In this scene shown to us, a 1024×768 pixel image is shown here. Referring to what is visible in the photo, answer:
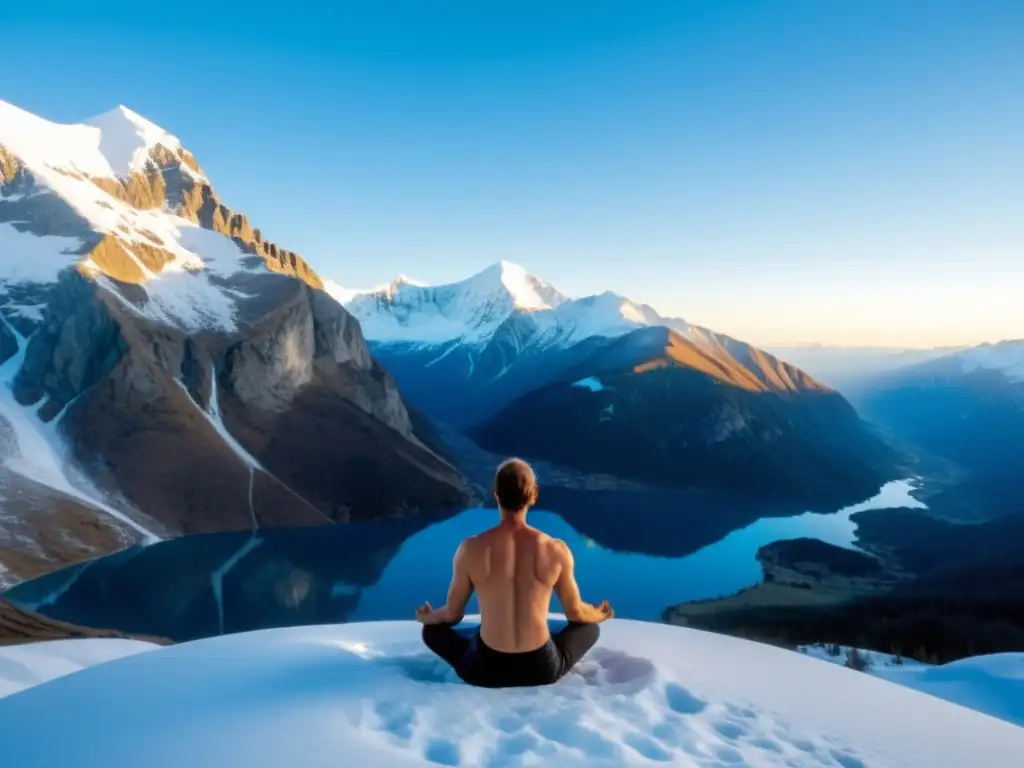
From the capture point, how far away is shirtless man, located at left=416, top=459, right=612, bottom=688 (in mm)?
5008

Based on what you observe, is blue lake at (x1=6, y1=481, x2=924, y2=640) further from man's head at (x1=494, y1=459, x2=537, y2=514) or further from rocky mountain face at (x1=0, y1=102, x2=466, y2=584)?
man's head at (x1=494, y1=459, x2=537, y2=514)

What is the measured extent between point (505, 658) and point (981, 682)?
48.9ft

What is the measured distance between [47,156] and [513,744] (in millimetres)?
174236

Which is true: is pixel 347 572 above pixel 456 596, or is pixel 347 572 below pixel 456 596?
below

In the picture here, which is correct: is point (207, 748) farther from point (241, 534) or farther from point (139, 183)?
point (139, 183)

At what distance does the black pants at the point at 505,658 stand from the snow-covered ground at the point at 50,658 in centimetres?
893

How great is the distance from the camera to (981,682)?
14867mm

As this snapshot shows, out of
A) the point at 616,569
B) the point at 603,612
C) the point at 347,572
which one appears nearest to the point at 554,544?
the point at 603,612

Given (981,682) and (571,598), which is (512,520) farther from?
(981,682)

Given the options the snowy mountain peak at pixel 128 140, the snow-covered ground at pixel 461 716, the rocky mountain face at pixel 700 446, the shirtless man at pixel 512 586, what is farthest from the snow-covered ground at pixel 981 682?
the snowy mountain peak at pixel 128 140

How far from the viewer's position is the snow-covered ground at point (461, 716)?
4046 mm

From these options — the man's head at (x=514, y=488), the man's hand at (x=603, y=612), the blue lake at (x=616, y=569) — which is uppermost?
the man's head at (x=514, y=488)

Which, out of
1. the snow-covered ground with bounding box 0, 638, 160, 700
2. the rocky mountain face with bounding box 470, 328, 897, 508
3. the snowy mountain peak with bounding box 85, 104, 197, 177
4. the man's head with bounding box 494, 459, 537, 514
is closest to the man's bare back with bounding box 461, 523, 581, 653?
the man's head with bounding box 494, 459, 537, 514

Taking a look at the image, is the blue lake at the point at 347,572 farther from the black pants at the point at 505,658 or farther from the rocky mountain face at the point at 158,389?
the black pants at the point at 505,658
